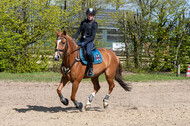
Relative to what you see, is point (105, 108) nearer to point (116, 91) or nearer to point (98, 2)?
point (116, 91)

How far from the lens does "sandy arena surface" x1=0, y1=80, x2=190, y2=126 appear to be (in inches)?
239

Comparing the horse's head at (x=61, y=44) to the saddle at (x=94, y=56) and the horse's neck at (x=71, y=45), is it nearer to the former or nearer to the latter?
the horse's neck at (x=71, y=45)

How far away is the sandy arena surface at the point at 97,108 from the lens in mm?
6074

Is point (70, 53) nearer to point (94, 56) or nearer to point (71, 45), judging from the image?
point (71, 45)

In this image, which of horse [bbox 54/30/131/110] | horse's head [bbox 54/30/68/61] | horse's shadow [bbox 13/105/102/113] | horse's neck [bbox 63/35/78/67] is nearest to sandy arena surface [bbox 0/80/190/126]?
horse's shadow [bbox 13/105/102/113]

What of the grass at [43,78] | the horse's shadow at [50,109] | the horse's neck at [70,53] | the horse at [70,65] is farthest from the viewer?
the grass at [43,78]

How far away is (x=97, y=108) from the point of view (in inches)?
315

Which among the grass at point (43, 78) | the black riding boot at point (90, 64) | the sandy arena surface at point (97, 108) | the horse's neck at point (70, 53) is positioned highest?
the horse's neck at point (70, 53)

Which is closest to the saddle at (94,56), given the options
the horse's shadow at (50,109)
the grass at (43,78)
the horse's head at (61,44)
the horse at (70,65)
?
the horse at (70,65)

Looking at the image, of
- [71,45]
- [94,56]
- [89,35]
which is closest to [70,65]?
[71,45]

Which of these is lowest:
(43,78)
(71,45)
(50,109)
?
(43,78)

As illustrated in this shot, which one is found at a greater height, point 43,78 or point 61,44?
point 61,44

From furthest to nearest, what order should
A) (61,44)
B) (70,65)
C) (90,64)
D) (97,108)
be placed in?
(97,108) < (90,64) < (70,65) < (61,44)

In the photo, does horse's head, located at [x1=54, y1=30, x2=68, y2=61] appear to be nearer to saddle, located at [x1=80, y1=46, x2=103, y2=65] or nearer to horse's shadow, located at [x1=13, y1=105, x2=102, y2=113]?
saddle, located at [x1=80, y1=46, x2=103, y2=65]
